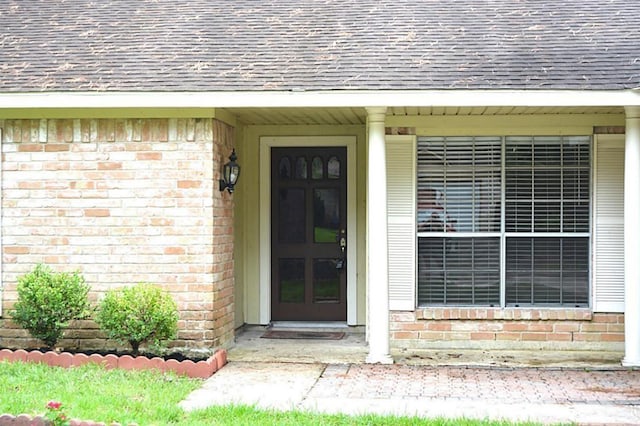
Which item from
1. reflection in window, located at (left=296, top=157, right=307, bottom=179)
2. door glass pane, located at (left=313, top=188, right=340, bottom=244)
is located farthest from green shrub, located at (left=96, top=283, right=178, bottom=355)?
reflection in window, located at (left=296, top=157, right=307, bottom=179)

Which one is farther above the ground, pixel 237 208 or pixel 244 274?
pixel 237 208

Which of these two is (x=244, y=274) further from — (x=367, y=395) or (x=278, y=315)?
(x=367, y=395)

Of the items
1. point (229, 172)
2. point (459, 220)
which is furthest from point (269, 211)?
point (459, 220)

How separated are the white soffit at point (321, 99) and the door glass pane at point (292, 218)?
293 centimetres

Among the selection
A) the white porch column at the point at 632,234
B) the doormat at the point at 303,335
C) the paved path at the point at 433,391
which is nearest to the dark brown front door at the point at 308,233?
the doormat at the point at 303,335

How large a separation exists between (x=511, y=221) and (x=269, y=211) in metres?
3.32

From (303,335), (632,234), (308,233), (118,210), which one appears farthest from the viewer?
(308,233)

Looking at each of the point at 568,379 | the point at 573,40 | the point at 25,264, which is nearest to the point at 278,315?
the point at 25,264

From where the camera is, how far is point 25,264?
9555 millimetres

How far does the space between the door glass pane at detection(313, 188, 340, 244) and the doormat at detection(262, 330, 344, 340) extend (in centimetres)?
128

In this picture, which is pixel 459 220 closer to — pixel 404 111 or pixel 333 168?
pixel 404 111

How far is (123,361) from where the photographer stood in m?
8.73

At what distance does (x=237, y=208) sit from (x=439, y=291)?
2.97 metres

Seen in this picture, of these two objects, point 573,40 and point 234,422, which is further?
point 573,40
